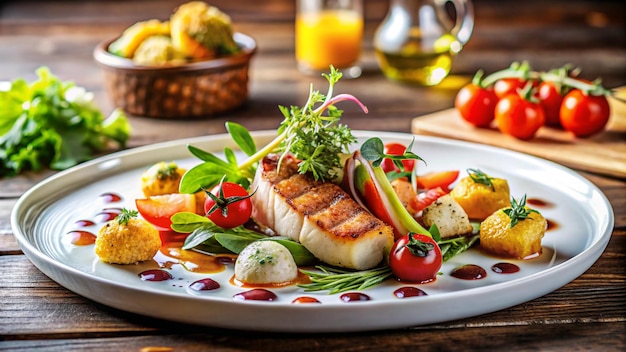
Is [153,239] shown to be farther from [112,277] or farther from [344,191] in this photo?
[344,191]

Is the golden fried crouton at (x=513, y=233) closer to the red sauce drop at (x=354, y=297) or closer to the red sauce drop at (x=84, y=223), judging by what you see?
the red sauce drop at (x=354, y=297)

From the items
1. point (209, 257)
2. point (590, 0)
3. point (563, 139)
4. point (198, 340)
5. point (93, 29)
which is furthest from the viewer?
point (590, 0)

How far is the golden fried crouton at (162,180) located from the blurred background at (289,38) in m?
1.65

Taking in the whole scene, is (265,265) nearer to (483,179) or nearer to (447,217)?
(447,217)

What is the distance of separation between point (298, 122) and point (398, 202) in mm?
416

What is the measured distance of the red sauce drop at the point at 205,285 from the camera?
7.77 feet

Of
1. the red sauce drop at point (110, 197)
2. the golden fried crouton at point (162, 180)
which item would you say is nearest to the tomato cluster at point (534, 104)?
the golden fried crouton at point (162, 180)

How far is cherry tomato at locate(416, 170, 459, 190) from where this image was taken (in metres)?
3.16

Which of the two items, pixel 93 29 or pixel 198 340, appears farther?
pixel 93 29

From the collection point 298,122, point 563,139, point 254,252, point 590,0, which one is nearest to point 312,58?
point 563,139

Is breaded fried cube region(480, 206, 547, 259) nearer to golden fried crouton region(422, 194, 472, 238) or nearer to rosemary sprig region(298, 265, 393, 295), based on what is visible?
golden fried crouton region(422, 194, 472, 238)

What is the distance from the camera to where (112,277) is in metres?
2.44

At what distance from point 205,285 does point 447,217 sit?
2.76 feet

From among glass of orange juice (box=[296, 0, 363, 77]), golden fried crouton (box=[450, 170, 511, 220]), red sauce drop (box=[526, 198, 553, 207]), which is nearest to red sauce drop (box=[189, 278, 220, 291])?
golden fried crouton (box=[450, 170, 511, 220])
